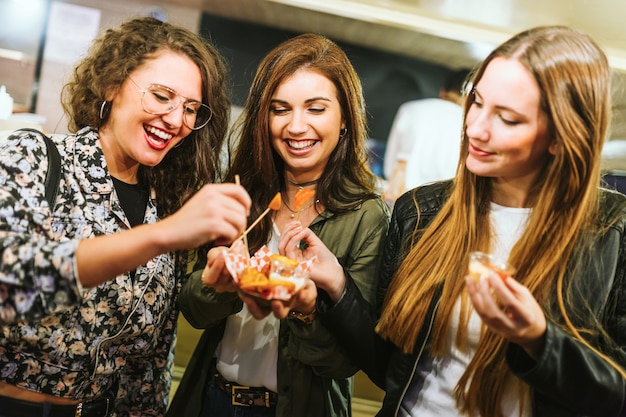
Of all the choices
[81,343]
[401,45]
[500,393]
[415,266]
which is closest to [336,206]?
[415,266]

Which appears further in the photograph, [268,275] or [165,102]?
[165,102]

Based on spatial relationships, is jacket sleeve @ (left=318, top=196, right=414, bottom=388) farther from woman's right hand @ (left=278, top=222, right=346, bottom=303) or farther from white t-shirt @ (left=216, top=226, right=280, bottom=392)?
white t-shirt @ (left=216, top=226, right=280, bottom=392)

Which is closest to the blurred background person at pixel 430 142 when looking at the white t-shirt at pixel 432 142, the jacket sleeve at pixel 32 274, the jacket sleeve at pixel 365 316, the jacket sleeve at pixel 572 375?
the white t-shirt at pixel 432 142

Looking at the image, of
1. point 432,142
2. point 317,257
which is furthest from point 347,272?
point 432,142

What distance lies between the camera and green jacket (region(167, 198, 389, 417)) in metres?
1.82

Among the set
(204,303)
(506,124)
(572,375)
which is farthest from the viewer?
(204,303)

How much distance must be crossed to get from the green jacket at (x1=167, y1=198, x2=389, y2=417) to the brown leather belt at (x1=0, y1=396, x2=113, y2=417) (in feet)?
1.05

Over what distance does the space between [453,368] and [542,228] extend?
49cm

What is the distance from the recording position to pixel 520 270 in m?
1.63

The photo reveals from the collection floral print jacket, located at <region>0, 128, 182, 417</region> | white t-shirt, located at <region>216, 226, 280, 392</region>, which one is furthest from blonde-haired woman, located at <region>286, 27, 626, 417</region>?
floral print jacket, located at <region>0, 128, 182, 417</region>

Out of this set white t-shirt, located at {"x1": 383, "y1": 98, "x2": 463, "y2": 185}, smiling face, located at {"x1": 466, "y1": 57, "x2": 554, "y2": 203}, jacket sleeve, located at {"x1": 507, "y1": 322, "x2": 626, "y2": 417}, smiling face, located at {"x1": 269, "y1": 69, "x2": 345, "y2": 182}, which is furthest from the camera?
white t-shirt, located at {"x1": 383, "y1": 98, "x2": 463, "y2": 185}

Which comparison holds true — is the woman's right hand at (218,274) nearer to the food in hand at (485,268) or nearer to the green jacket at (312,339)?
the green jacket at (312,339)

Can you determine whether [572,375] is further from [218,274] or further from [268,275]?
[218,274]

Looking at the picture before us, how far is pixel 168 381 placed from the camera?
216cm
